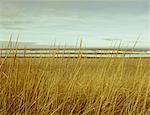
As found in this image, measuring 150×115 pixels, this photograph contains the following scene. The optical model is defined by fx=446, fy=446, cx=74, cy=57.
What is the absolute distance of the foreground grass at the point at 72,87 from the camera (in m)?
3.03

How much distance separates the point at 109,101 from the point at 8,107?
69 cm

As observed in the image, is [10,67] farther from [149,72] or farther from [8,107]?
[149,72]

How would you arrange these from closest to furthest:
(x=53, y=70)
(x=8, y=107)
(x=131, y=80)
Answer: (x=8, y=107), (x=53, y=70), (x=131, y=80)

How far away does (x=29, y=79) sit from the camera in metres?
3.21

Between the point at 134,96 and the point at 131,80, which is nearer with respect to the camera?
the point at 134,96

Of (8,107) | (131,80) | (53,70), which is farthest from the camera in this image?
(131,80)

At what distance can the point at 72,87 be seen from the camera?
3141mm

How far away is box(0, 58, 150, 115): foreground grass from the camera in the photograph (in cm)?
303

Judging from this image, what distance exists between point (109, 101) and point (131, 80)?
45 cm

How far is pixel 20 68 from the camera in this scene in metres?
3.27

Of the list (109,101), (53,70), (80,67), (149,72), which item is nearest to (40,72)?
(53,70)

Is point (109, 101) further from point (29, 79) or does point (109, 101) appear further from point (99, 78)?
point (29, 79)

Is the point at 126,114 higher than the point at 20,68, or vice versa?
the point at 20,68

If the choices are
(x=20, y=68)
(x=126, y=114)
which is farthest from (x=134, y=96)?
(x=20, y=68)
